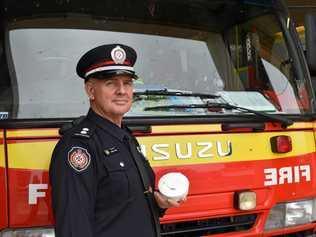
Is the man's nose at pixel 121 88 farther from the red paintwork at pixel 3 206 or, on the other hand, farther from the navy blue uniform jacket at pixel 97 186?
the red paintwork at pixel 3 206

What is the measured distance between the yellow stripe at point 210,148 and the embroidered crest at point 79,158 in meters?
0.77

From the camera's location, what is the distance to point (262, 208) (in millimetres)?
3086

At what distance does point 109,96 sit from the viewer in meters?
2.18

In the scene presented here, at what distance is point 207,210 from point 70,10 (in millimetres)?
1330

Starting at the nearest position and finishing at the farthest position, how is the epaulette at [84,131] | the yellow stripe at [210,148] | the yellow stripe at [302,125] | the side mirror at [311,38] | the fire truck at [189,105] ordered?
1. the epaulette at [84,131]
2. the fire truck at [189,105]
3. the yellow stripe at [210,148]
4. the yellow stripe at [302,125]
5. the side mirror at [311,38]

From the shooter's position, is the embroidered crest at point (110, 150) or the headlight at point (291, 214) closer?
the embroidered crest at point (110, 150)

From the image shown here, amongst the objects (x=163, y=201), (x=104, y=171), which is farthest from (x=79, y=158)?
(x=163, y=201)

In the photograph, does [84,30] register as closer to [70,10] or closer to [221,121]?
[70,10]

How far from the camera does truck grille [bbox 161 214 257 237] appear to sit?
2896 millimetres

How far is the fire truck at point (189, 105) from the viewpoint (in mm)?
2637

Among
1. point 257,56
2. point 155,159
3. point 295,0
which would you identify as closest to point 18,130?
point 155,159

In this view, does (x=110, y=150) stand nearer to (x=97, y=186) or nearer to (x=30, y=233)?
(x=97, y=186)

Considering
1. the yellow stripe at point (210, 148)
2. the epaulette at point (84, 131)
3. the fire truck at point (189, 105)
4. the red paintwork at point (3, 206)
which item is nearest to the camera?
the epaulette at point (84, 131)

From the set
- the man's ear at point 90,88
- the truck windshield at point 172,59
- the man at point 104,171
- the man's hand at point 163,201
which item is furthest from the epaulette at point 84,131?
the truck windshield at point 172,59
